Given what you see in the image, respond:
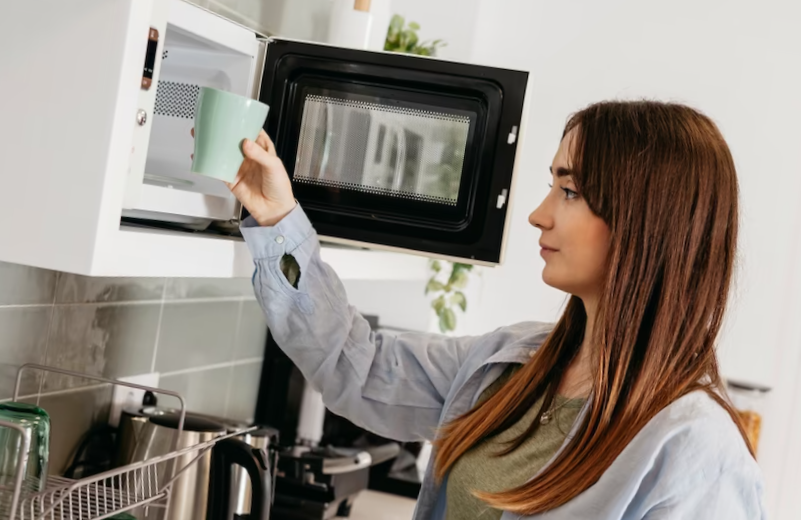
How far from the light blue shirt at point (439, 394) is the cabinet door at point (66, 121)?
263 millimetres

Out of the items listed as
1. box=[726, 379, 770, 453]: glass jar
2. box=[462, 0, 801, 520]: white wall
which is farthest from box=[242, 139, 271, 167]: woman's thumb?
box=[726, 379, 770, 453]: glass jar

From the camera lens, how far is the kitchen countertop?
5.76 feet

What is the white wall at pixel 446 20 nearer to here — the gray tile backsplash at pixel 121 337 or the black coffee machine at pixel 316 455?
the black coffee machine at pixel 316 455

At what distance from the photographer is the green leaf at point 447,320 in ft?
7.07

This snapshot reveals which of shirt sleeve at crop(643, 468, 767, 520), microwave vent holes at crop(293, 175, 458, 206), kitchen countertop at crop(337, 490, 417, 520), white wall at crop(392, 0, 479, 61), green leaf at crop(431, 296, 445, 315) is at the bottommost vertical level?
kitchen countertop at crop(337, 490, 417, 520)

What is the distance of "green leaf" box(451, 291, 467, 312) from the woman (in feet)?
3.33

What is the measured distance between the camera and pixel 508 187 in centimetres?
108

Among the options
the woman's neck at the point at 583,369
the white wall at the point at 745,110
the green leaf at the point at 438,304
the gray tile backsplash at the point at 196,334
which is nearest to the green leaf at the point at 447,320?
the green leaf at the point at 438,304

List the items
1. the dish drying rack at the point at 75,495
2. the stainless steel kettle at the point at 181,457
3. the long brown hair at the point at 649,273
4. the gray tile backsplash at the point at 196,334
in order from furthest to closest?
1. the gray tile backsplash at the point at 196,334
2. the stainless steel kettle at the point at 181,457
3. the long brown hair at the point at 649,273
4. the dish drying rack at the point at 75,495

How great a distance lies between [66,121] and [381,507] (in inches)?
48.5

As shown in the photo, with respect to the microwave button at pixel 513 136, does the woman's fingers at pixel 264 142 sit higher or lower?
lower

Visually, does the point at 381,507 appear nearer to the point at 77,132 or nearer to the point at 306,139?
the point at 306,139

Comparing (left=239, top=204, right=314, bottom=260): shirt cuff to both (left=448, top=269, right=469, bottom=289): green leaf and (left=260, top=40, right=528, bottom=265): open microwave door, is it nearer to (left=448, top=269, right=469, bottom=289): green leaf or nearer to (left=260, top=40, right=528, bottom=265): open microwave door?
(left=260, top=40, right=528, bottom=265): open microwave door

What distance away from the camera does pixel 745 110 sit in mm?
2273
